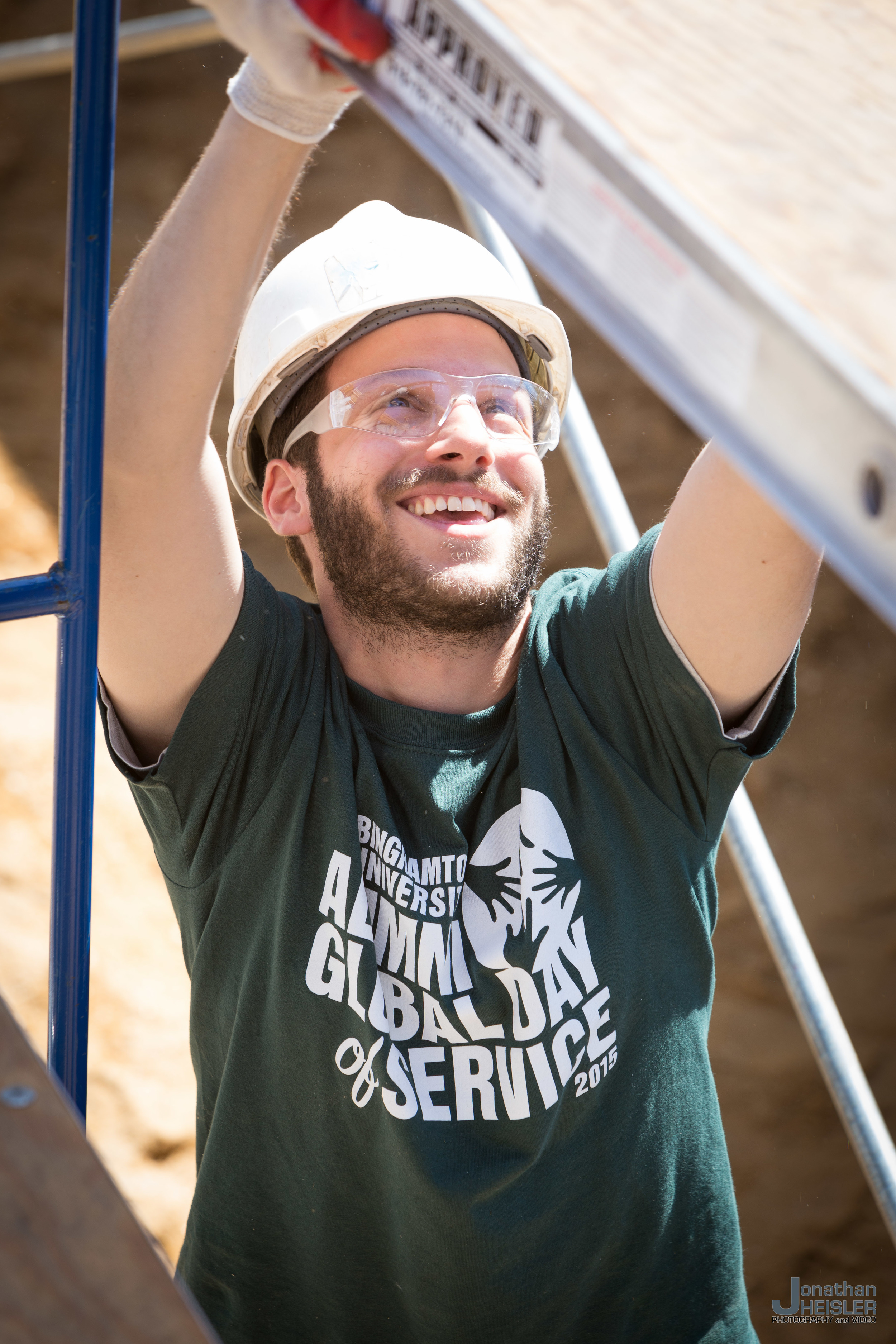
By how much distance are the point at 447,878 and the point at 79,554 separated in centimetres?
71

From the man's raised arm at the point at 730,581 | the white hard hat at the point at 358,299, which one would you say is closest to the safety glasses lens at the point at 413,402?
the white hard hat at the point at 358,299

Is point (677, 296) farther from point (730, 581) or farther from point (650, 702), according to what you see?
point (650, 702)

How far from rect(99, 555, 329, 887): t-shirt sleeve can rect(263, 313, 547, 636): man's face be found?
0.18 m

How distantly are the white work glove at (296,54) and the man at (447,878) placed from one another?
1.21ft

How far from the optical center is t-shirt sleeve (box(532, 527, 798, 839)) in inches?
64.7

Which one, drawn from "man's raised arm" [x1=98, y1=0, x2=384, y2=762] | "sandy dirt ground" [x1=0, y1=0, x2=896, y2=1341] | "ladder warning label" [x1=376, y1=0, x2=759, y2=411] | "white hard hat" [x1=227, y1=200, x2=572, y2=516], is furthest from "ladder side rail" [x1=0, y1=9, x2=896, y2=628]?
"sandy dirt ground" [x1=0, y1=0, x2=896, y2=1341]

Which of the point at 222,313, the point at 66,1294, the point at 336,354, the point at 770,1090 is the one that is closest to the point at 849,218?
the point at 66,1294

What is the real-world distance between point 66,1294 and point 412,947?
1023 mm

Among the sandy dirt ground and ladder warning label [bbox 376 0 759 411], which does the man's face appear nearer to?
ladder warning label [bbox 376 0 759 411]

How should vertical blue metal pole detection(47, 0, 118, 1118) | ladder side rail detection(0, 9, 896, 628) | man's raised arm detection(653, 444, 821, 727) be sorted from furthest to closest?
man's raised arm detection(653, 444, 821, 727) < vertical blue metal pole detection(47, 0, 118, 1118) < ladder side rail detection(0, 9, 896, 628)

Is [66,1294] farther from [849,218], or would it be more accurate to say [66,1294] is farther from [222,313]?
[222,313]

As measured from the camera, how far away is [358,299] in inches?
73.8

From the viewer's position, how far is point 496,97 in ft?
2.06

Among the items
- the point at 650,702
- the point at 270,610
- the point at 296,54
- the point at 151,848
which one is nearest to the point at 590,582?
the point at 650,702
